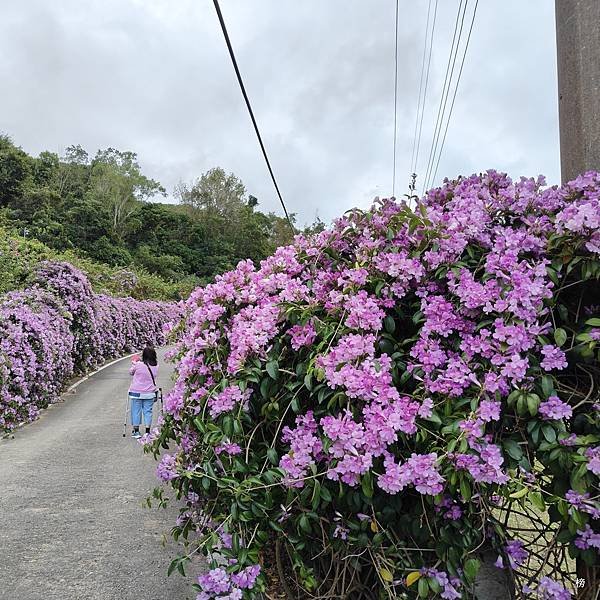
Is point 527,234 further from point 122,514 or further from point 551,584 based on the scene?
point 122,514

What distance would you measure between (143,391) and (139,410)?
31 cm

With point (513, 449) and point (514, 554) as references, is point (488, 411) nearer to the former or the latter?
point (513, 449)

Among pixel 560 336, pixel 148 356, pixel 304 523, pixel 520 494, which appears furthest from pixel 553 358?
pixel 148 356

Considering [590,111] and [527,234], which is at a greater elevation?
[590,111]

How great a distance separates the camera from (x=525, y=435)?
5.38 ft

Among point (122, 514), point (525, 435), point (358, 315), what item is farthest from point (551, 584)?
point (122, 514)

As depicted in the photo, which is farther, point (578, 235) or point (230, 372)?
point (230, 372)

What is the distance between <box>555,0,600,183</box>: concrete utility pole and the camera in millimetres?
2186

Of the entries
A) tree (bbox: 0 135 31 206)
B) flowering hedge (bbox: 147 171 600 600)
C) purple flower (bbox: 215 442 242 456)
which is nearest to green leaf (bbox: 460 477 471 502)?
flowering hedge (bbox: 147 171 600 600)

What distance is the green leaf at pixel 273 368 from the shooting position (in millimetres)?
1845

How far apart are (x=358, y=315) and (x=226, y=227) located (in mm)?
51069

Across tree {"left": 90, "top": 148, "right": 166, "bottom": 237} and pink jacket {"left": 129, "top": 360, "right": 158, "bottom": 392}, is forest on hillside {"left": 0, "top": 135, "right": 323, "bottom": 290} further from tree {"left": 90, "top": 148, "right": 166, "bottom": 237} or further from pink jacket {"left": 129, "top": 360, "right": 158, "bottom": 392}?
pink jacket {"left": 129, "top": 360, "right": 158, "bottom": 392}

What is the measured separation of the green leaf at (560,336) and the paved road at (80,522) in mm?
2533

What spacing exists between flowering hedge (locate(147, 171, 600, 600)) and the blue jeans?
5.55 m
